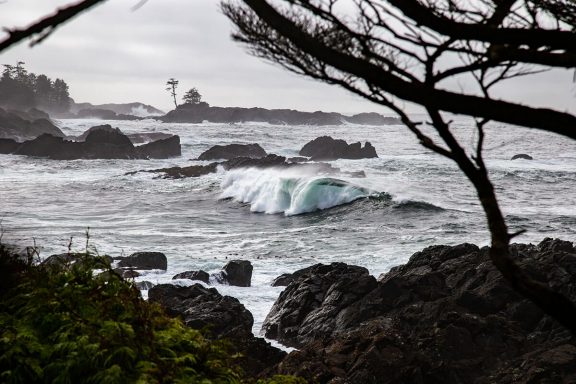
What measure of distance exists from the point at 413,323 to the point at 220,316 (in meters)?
3.17

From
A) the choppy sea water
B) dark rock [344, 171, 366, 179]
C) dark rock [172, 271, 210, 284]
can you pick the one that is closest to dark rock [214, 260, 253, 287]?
the choppy sea water

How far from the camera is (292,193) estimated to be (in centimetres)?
2998

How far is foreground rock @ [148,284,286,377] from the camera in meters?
8.36

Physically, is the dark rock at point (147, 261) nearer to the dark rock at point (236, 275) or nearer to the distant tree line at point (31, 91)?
the dark rock at point (236, 275)

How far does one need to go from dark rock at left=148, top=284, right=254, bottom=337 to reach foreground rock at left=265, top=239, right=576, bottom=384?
1.21 meters

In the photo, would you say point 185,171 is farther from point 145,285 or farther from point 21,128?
point 21,128

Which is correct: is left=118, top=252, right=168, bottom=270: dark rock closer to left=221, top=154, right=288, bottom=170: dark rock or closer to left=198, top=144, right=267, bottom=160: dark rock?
left=221, top=154, right=288, bottom=170: dark rock

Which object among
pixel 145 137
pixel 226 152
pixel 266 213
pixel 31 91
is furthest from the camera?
pixel 31 91

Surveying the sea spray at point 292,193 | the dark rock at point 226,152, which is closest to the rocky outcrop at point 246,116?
the dark rock at point 226,152

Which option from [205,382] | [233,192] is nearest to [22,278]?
[205,382]

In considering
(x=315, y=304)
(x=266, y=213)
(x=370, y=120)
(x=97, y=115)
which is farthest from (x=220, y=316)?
(x=370, y=120)

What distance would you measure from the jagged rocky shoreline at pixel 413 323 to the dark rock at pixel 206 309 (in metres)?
0.02

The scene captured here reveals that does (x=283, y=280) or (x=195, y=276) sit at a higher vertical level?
(x=195, y=276)

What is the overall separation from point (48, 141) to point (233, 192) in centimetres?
2516
